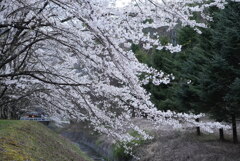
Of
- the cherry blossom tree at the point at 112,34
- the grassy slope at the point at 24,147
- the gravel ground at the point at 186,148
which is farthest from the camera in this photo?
the gravel ground at the point at 186,148

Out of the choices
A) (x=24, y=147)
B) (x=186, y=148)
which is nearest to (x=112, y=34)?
(x=24, y=147)

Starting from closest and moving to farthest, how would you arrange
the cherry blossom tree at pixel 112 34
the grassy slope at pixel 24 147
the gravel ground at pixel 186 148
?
the cherry blossom tree at pixel 112 34
the grassy slope at pixel 24 147
the gravel ground at pixel 186 148

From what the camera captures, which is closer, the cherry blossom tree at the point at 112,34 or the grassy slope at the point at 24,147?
the cherry blossom tree at the point at 112,34

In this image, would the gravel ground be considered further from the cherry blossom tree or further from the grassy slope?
the cherry blossom tree

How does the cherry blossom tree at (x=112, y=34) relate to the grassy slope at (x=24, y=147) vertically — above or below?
above

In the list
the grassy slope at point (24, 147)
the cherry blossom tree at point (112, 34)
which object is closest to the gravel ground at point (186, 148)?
the grassy slope at point (24, 147)

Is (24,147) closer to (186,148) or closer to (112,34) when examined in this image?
(112,34)

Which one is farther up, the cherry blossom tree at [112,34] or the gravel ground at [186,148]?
the cherry blossom tree at [112,34]

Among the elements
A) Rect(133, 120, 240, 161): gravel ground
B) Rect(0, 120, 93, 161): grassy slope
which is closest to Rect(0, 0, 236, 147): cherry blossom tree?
Rect(0, 120, 93, 161): grassy slope

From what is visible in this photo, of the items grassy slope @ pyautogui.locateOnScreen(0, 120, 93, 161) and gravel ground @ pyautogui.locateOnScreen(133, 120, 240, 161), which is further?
gravel ground @ pyautogui.locateOnScreen(133, 120, 240, 161)

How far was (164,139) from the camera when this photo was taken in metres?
14.4

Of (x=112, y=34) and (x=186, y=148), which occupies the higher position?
(x=112, y=34)

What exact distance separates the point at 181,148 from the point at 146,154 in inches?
79.3

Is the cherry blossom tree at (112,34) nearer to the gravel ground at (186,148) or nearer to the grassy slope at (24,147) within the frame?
the grassy slope at (24,147)
